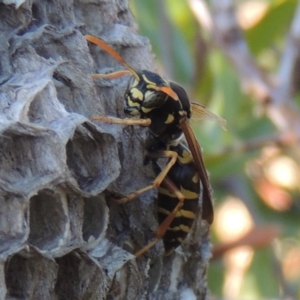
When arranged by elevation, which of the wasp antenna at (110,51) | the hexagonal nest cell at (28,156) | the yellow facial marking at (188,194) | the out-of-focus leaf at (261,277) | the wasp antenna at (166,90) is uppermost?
the out-of-focus leaf at (261,277)

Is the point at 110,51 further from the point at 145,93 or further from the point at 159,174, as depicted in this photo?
the point at 159,174

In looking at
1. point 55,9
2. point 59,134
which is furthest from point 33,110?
point 55,9

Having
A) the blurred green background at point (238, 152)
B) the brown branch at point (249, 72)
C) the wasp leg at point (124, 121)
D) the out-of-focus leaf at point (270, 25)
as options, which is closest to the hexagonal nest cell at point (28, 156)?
the wasp leg at point (124, 121)

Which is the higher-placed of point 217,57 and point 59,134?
point 217,57

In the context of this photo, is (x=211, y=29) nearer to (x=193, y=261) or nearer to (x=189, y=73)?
(x=189, y=73)

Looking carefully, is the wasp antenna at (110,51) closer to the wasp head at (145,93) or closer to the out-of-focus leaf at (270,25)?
the wasp head at (145,93)

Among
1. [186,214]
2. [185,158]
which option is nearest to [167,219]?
[186,214]
